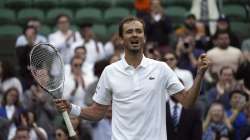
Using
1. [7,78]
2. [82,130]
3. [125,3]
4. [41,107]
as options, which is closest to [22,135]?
[82,130]

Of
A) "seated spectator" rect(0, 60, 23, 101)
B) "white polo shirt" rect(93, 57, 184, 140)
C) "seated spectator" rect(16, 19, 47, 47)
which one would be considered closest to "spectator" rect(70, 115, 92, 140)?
"seated spectator" rect(0, 60, 23, 101)

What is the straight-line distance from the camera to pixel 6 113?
522 inches

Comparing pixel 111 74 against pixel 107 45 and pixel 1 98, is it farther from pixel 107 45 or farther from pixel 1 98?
pixel 107 45

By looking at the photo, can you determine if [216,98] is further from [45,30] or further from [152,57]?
[45,30]

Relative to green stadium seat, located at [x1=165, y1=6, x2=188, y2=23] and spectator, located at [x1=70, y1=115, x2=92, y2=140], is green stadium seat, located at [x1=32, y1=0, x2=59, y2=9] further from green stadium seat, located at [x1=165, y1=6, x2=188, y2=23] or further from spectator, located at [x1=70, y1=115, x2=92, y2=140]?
spectator, located at [x1=70, y1=115, x2=92, y2=140]

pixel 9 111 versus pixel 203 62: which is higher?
pixel 203 62

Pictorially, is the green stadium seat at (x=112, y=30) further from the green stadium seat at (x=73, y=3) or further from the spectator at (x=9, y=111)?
the spectator at (x=9, y=111)

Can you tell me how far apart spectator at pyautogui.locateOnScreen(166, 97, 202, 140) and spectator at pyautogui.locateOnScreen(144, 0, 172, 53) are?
4520mm

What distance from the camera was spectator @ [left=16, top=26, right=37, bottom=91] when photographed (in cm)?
1483

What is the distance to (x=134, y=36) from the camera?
7609mm

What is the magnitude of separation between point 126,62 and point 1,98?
6339 millimetres

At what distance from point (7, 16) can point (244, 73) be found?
19.8 feet

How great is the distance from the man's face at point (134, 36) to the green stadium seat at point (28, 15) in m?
10.3

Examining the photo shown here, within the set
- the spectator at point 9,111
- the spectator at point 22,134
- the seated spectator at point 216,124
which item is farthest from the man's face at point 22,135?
the seated spectator at point 216,124
